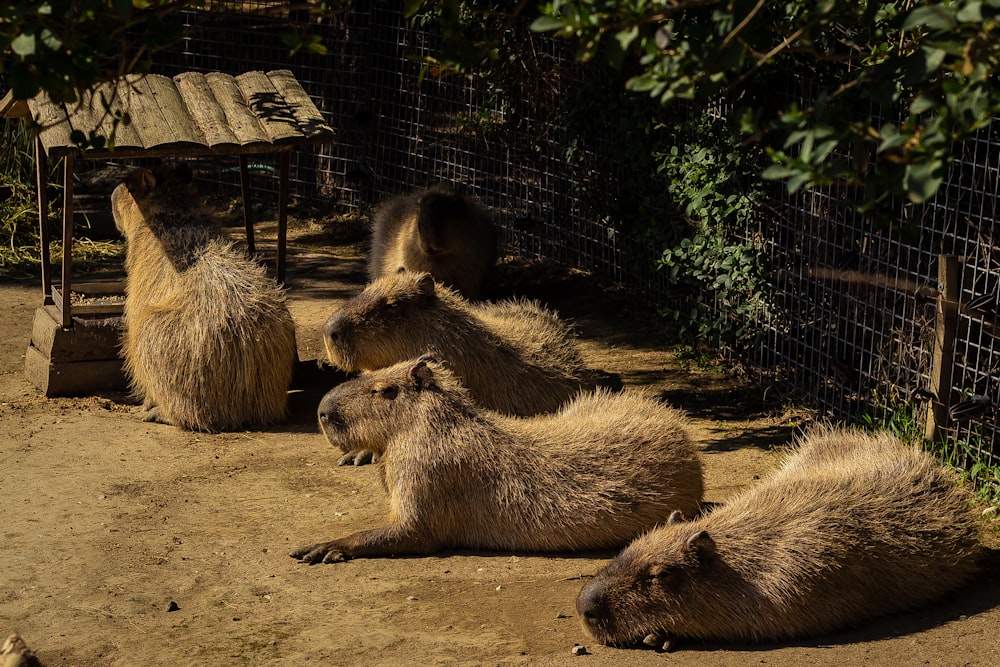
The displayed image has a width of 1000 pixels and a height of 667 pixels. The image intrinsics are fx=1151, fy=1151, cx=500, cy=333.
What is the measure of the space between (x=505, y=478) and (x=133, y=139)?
2995mm

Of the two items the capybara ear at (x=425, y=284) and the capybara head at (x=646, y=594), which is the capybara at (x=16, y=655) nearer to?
the capybara head at (x=646, y=594)

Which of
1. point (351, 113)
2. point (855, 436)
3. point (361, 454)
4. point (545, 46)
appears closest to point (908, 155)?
point (855, 436)

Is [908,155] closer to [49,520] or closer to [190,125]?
[49,520]

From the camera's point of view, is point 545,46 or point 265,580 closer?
point 265,580

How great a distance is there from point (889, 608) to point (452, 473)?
1698mm

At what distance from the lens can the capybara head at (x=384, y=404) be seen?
186 inches

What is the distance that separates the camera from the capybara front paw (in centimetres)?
452

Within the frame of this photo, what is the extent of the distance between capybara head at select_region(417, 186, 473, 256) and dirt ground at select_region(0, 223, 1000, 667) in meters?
1.80

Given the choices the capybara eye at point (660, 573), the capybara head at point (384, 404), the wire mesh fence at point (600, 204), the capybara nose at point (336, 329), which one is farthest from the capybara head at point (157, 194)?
the capybara eye at point (660, 573)

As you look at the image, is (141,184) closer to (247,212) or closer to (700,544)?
(247,212)

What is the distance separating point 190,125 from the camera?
6.46 meters

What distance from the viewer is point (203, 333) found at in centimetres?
603

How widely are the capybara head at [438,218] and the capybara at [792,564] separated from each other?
4195mm

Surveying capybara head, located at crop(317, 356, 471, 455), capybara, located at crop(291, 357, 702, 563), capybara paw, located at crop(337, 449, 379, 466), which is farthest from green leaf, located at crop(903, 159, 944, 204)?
capybara paw, located at crop(337, 449, 379, 466)
